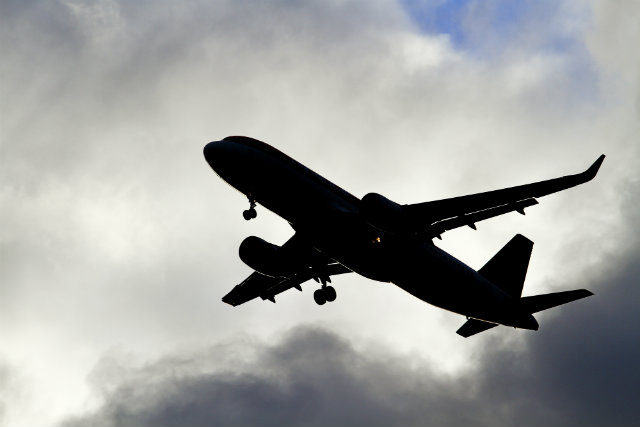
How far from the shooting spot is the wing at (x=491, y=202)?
141ft

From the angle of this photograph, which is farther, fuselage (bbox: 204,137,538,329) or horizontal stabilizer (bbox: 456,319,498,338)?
horizontal stabilizer (bbox: 456,319,498,338)

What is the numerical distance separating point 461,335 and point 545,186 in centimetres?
1647

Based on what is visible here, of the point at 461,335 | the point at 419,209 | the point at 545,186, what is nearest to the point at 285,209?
the point at 419,209

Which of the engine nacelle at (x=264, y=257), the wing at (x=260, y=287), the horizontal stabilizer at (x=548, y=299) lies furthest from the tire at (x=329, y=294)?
the horizontal stabilizer at (x=548, y=299)

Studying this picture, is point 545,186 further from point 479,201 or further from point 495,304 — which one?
point 495,304

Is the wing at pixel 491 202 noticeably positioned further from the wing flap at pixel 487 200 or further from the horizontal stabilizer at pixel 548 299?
the horizontal stabilizer at pixel 548 299

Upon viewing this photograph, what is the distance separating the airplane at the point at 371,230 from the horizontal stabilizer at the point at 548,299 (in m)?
0.07

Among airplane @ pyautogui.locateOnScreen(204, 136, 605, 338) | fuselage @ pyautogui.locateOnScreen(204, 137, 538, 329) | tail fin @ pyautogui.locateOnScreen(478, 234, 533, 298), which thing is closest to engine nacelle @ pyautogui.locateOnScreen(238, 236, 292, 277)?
airplane @ pyautogui.locateOnScreen(204, 136, 605, 338)

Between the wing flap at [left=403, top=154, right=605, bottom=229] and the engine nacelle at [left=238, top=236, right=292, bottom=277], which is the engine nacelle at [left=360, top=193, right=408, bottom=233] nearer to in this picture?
the wing flap at [left=403, top=154, right=605, bottom=229]

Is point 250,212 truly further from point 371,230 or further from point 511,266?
point 511,266

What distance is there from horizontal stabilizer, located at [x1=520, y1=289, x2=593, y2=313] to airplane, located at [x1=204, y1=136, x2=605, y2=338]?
0.07 meters

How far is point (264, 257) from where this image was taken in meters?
49.5

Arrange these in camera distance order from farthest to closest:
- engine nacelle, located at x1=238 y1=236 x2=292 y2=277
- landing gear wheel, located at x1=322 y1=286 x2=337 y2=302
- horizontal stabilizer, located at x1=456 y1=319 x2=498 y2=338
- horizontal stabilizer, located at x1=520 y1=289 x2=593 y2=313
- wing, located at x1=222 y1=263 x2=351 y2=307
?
horizontal stabilizer, located at x1=456 y1=319 x2=498 y2=338 < wing, located at x1=222 y1=263 x2=351 y2=307 < landing gear wheel, located at x1=322 y1=286 x2=337 y2=302 < engine nacelle, located at x1=238 y1=236 x2=292 y2=277 < horizontal stabilizer, located at x1=520 y1=289 x2=593 y2=313

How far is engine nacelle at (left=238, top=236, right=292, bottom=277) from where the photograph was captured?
49562 millimetres
